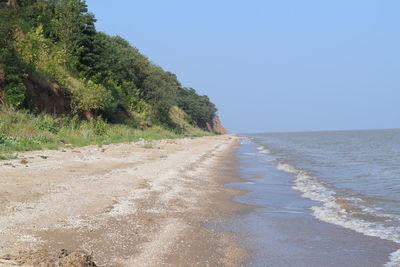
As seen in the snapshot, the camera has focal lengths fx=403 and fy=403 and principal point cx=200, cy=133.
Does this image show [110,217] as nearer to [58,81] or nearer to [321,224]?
[321,224]

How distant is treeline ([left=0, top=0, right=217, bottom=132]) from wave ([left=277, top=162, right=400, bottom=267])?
17.3 m

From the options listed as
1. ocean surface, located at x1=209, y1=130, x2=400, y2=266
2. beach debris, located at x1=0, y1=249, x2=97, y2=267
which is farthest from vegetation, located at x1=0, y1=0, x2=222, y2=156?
beach debris, located at x1=0, y1=249, x2=97, y2=267

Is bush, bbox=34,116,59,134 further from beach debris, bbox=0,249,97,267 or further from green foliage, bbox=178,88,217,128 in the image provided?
Result: green foliage, bbox=178,88,217,128

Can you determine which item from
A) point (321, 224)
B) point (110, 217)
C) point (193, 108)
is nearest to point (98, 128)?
point (110, 217)

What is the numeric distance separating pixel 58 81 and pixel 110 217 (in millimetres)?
24299

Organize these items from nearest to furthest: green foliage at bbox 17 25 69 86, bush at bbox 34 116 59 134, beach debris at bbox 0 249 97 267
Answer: beach debris at bbox 0 249 97 267
bush at bbox 34 116 59 134
green foliage at bbox 17 25 69 86

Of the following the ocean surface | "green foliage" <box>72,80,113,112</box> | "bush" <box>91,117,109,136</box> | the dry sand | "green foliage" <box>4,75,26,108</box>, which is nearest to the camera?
the dry sand

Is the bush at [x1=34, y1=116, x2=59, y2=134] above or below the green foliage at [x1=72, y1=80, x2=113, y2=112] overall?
below

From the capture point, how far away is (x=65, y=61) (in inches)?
1217

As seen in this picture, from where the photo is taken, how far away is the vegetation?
69.5 ft

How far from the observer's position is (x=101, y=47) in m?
39.0

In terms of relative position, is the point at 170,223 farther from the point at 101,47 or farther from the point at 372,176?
the point at 101,47

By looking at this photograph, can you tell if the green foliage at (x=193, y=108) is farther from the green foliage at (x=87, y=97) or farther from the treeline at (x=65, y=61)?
the green foliage at (x=87, y=97)

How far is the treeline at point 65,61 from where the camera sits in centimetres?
2411
